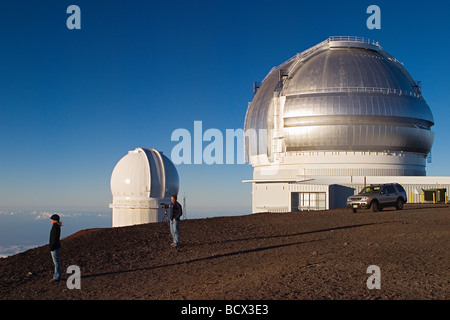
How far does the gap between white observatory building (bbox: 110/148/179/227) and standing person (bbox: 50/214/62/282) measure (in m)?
28.1

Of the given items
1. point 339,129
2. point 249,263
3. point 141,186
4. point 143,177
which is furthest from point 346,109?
point 249,263

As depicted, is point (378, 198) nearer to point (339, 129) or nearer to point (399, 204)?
point (399, 204)

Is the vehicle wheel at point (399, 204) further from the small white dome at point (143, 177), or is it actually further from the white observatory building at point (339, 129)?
the small white dome at point (143, 177)

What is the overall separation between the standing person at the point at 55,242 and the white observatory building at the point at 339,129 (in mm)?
25963

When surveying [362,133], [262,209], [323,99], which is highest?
[323,99]

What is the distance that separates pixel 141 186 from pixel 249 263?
29.0 metres

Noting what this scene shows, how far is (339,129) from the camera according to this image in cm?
3675

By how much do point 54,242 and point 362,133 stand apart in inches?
1166

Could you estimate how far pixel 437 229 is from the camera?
674 inches

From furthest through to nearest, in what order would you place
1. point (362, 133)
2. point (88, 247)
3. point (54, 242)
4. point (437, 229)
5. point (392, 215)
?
point (362, 133)
point (392, 215)
point (437, 229)
point (88, 247)
point (54, 242)

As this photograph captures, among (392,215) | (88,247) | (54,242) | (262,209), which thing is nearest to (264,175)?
(262,209)

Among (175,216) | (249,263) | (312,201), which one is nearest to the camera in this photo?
(249,263)

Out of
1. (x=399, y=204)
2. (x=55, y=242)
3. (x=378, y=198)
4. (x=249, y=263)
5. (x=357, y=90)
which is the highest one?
(x=357, y=90)
